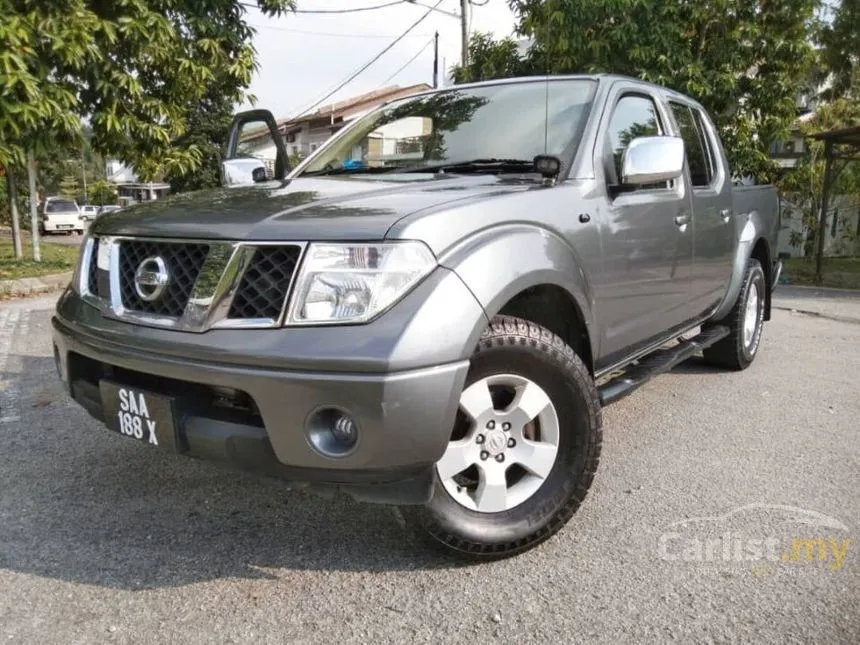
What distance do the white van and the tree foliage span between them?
22.4 metres

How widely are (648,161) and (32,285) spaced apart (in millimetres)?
8928

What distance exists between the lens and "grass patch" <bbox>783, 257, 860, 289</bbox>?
1116cm

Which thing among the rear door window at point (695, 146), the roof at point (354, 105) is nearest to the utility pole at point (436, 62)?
the roof at point (354, 105)

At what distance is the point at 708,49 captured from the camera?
10195 mm

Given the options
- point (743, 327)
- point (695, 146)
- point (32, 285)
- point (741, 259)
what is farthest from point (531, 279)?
point (32, 285)

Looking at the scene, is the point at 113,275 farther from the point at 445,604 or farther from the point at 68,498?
the point at 445,604

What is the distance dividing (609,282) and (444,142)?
99 centimetres

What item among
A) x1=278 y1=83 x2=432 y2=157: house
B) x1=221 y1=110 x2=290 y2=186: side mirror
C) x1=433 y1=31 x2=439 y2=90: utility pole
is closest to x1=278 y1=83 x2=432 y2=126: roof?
x1=278 y1=83 x2=432 y2=157: house

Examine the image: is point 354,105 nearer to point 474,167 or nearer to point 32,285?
point 32,285

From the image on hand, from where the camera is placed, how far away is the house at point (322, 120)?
33188 mm

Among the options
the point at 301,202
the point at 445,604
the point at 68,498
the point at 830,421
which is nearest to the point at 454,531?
the point at 445,604

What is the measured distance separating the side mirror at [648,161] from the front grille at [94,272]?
203 centimetres

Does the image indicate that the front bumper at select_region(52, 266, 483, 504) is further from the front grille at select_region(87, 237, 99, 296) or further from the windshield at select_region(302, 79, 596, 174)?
the windshield at select_region(302, 79, 596, 174)

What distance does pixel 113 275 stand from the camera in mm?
2375
